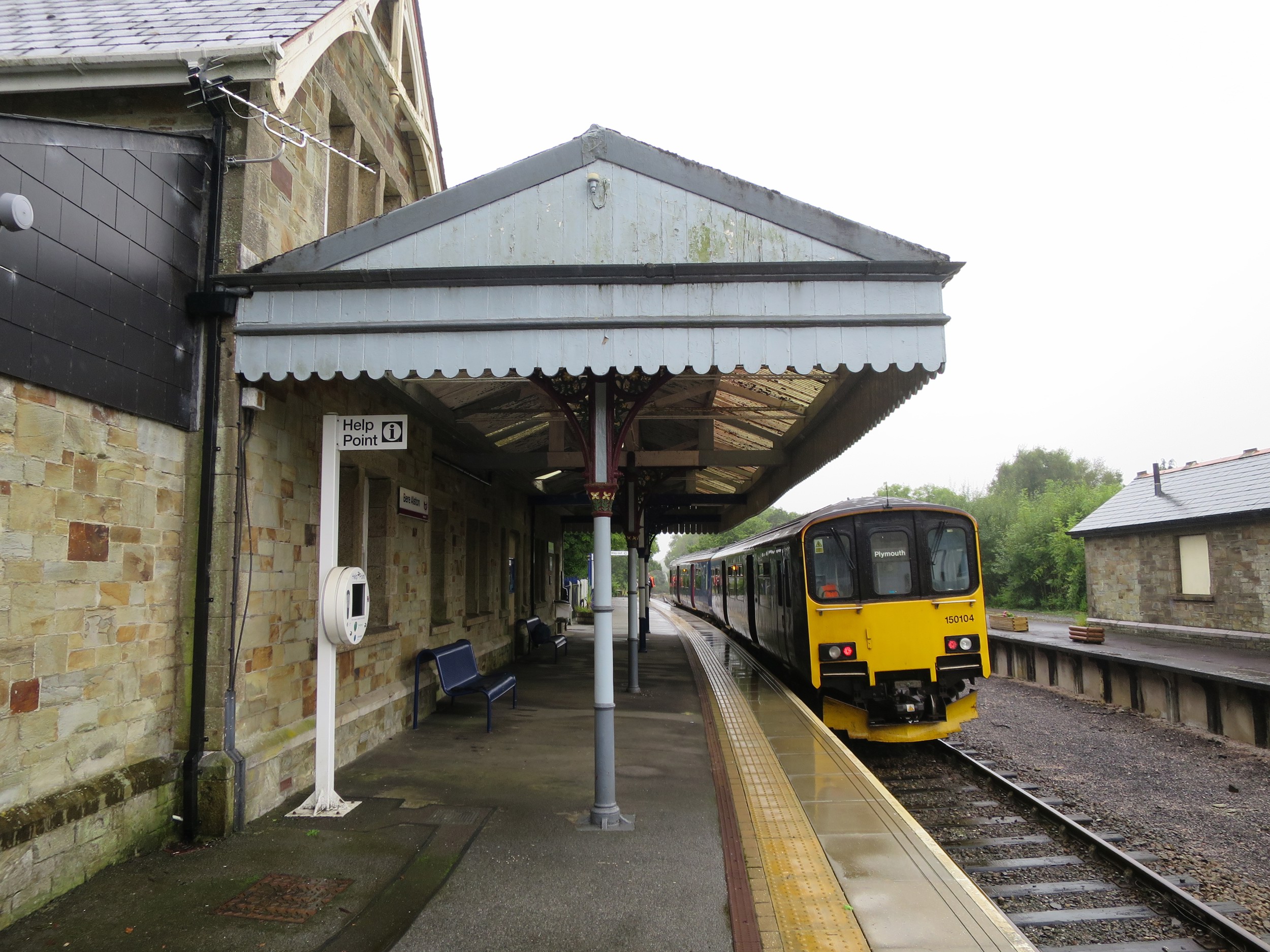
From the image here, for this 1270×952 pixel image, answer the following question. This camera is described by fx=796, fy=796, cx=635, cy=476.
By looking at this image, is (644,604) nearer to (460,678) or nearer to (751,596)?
(751,596)

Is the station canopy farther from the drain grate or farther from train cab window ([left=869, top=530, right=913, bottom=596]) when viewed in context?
train cab window ([left=869, top=530, right=913, bottom=596])

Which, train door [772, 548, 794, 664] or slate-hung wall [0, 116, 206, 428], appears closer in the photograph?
slate-hung wall [0, 116, 206, 428]

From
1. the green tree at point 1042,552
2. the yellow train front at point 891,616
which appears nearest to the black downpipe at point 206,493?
the yellow train front at point 891,616

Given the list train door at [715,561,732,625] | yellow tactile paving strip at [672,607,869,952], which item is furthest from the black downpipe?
train door at [715,561,732,625]

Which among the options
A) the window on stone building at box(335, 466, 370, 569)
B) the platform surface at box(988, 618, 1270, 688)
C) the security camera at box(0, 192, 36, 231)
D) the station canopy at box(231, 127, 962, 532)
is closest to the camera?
the security camera at box(0, 192, 36, 231)

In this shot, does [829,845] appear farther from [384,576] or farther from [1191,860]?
[384,576]

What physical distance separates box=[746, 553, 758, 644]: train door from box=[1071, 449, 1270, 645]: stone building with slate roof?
10415 millimetres

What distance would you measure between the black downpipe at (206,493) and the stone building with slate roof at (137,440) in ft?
0.12

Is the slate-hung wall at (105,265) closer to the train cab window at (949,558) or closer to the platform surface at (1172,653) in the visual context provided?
the train cab window at (949,558)

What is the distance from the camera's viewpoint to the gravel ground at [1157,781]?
18.3 feet

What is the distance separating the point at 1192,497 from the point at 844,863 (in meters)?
19.6

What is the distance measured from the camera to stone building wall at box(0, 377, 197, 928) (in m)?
3.72

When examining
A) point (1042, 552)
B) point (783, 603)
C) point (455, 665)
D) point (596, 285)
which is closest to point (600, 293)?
point (596, 285)

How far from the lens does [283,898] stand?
400 centimetres
